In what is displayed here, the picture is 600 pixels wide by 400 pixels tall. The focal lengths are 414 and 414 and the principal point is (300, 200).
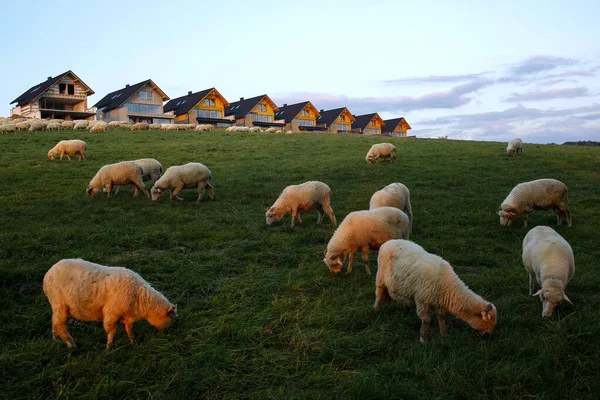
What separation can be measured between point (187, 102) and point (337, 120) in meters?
27.5

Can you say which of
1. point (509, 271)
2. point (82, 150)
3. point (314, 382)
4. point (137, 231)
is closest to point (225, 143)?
point (82, 150)

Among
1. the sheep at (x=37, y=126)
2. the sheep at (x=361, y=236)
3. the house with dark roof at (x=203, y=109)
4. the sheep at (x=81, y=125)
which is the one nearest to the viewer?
the sheep at (x=361, y=236)

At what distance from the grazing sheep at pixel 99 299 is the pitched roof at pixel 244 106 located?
66.8m

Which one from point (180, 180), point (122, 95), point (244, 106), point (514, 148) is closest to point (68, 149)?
point (180, 180)

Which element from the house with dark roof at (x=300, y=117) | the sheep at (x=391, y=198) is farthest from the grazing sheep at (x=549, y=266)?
the house with dark roof at (x=300, y=117)

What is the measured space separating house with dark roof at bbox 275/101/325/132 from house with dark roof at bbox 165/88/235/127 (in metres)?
10.1

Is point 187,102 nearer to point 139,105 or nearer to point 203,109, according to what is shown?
point 203,109

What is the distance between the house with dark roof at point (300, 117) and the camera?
243 feet

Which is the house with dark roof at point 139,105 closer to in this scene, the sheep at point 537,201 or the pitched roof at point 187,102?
the pitched roof at point 187,102

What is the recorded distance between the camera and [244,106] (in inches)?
2869

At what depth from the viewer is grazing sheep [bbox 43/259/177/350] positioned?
4.92m

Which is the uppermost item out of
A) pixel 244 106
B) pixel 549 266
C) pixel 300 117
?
pixel 244 106

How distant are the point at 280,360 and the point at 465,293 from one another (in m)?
2.49

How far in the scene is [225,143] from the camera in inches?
1148
